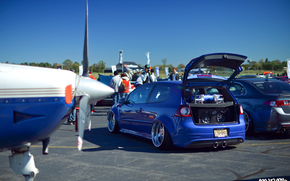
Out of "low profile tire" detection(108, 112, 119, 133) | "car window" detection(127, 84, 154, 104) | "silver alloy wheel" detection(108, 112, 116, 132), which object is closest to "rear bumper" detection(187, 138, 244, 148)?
"car window" detection(127, 84, 154, 104)

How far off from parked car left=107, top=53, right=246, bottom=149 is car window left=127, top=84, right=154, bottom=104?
0.13 ft

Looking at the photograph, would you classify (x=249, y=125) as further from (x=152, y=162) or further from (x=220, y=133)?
(x=152, y=162)

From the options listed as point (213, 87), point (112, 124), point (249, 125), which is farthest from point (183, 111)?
point (112, 124)

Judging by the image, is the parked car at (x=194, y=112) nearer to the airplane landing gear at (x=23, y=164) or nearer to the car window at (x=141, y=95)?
the car window at (x=141, y=95)

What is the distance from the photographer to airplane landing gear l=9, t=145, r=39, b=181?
13.2 ft

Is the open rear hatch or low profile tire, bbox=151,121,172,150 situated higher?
the open rear hatch

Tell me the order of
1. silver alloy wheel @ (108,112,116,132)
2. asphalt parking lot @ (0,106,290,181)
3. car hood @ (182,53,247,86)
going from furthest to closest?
1. silver alloy wheel @ (108,112,116,132)
2. car hood @ (182,53,247,86)
3. asphalt parking lot @ (0,106,290,181)

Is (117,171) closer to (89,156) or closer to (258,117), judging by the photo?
(89,156)

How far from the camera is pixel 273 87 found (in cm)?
Answer: 806

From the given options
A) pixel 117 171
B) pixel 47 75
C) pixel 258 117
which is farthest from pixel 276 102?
pixel 47 75

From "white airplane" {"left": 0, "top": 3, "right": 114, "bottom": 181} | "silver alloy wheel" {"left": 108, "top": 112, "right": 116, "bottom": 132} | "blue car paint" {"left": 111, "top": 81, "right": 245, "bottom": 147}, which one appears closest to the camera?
"white airplane" {"left": 0, "top": 3, "right": 114, "bottom": 181}

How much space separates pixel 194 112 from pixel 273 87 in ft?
9.68

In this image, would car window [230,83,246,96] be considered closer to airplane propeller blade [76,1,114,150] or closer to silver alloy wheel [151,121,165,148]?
silver alloy wheel [151,121,165,148]

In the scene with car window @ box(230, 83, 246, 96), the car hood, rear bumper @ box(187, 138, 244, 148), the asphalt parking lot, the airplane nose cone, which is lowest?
the asphalt parking lot
